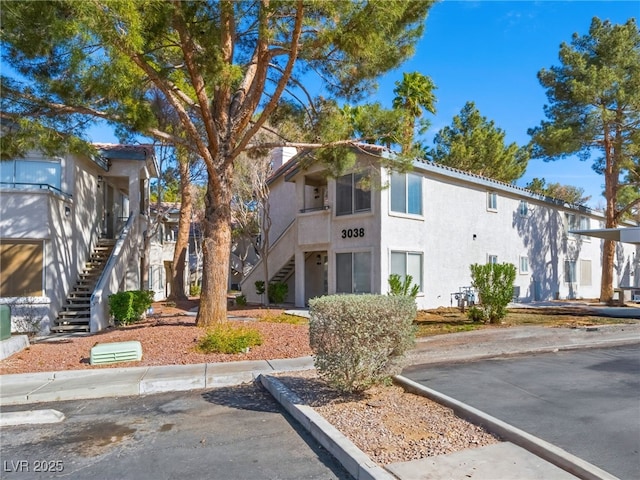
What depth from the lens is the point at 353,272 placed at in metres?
17.5

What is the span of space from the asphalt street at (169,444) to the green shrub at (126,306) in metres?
7.44

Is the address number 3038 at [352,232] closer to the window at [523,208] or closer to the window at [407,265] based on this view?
the window at [407,265]

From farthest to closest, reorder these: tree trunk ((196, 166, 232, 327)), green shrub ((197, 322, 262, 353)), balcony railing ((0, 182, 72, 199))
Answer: balcony railing ((0, 182, 72, 199)), tree trunk ((196, 166, 232, 327)), green shrub ((197, 322, 262, 353))

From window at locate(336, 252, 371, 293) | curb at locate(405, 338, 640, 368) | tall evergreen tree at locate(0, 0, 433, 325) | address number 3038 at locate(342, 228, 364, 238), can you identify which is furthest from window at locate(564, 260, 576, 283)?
tall evergreen tree at locate(0, 0, 433, 325)

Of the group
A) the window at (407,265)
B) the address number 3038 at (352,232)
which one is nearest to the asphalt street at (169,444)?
the window at (407,265)

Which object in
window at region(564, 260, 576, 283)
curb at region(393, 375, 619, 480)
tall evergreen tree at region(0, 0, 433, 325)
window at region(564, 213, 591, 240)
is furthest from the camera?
window at region(564, 213, 591, 240)

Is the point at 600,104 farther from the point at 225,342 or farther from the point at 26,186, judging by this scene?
the point at 26,186

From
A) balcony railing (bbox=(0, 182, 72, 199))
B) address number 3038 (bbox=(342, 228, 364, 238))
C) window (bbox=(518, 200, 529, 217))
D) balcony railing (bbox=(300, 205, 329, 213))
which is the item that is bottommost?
address number 3038 (bbox=(342, 228, 364, 238))

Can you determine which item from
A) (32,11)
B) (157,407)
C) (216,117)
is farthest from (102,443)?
(216,117)

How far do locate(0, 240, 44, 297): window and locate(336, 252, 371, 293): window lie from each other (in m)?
10.2

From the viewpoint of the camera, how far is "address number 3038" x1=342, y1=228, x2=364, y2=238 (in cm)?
1722

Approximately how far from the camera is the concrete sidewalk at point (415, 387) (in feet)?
12.9

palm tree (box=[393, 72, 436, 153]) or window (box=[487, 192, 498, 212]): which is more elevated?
palm tree (box=[393, 72, 436, 153])

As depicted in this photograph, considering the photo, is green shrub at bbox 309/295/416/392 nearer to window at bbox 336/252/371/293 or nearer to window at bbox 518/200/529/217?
window at bbox 336/252/371/293
